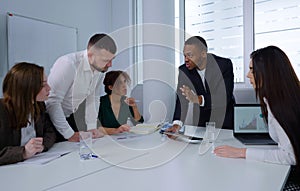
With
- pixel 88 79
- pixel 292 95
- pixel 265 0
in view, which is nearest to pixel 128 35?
pixel 265 0

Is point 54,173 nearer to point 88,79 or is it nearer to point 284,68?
point 88,79

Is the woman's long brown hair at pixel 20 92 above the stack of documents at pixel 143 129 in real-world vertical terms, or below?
above

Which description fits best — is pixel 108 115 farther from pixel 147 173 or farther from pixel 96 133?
pixel 147 173

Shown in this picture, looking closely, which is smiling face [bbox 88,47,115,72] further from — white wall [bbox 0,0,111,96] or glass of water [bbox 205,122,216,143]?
white wall [bbox 0,0,111,96]

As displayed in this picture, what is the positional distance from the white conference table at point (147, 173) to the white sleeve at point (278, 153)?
3cm

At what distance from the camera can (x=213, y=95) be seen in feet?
7.10

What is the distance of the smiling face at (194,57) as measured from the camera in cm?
217

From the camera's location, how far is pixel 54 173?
1069 millimetres

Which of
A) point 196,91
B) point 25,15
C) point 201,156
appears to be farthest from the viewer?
point 25,15

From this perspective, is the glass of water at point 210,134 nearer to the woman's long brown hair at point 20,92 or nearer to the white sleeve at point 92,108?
the white sleeve at point 92,108

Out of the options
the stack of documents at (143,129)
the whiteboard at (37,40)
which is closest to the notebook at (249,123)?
the stack of documents at (143,129)

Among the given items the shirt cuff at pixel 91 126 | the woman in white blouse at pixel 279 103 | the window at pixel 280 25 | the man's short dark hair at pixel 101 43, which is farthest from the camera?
the window at pixel 280 25

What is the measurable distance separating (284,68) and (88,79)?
1224 mm

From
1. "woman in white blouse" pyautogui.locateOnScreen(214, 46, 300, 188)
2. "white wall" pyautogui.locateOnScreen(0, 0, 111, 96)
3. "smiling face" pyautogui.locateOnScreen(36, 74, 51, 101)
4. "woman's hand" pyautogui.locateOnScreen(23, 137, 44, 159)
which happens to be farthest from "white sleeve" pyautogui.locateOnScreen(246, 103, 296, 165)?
"white wall" pyautogui.locateOnScreen(0, 0, 111, 96)
